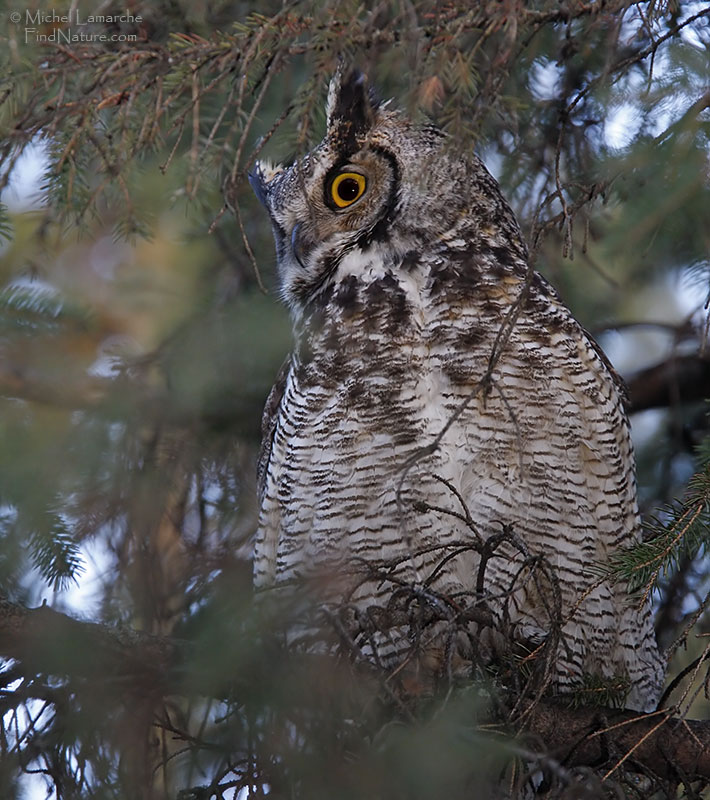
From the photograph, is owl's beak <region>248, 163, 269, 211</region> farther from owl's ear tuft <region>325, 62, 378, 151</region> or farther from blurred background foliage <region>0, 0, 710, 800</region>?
Result: owl's ear tuft <region>325, 62, 378, 151</region>

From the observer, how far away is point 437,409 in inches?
89.0

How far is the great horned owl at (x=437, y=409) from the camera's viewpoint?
2.28 meters

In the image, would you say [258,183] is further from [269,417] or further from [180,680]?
[180,680]

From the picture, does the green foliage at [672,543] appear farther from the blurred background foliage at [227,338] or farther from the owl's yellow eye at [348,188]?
the owl's yellow eye at [348,188]

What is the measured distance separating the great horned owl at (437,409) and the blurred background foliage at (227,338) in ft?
0.61

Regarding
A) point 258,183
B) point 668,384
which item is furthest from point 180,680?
point 668,384

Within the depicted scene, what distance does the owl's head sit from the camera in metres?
2.53

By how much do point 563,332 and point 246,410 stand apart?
1.07 m

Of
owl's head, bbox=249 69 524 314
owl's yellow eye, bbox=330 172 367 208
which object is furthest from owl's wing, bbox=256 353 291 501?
owl's yellow eye, bbox=330 172 367 208

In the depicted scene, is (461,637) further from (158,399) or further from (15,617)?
(15,617)

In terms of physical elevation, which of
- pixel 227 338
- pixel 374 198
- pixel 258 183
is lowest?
pixel 227 338

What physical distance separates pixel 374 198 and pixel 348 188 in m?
0.08

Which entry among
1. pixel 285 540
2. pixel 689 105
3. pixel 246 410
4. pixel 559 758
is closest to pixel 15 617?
pixel 285 540

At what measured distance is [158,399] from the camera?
221cm
